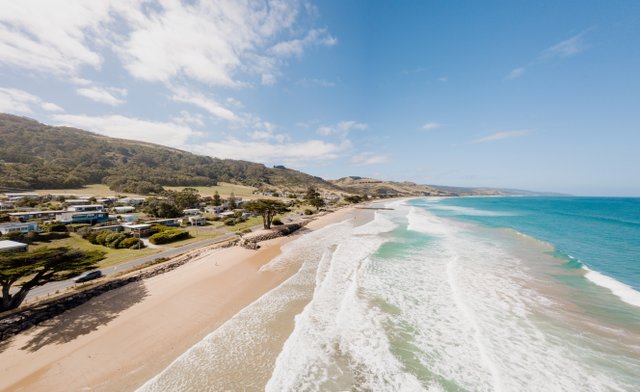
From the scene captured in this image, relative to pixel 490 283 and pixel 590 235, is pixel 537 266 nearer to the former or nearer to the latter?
pixel 490 283

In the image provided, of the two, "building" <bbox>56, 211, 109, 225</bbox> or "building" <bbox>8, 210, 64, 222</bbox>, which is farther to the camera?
"building" <bbox>56, 211, 109, 225</bbox>

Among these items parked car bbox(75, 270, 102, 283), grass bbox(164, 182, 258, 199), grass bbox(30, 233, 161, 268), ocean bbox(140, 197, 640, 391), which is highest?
grass bbox(164, 182, 258, 199)

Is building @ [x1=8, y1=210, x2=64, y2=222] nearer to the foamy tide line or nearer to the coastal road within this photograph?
the coastal road

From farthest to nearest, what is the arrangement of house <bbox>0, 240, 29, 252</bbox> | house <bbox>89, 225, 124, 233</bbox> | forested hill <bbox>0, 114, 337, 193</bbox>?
forested hill <bbox>0, 114, 337, 193</bbox>
house <bbox>89, 225, 124, 233</bbox>
house <bbox>0, 240, 29, 252</bbox>

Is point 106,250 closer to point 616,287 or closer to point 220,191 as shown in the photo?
point 616,287

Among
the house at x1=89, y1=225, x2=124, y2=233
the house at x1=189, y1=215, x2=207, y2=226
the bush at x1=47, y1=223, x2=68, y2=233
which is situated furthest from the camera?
the house at x1=189, y1=215, x2=207, y2=226

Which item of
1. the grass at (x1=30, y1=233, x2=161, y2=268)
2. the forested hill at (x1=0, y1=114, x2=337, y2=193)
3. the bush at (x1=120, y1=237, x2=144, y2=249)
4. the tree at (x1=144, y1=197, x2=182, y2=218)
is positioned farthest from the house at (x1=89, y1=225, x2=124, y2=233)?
the forested hill at (x1=0, y1=114, x2=337, y2=193)

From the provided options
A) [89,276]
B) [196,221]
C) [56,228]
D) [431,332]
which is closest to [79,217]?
[56,228]
